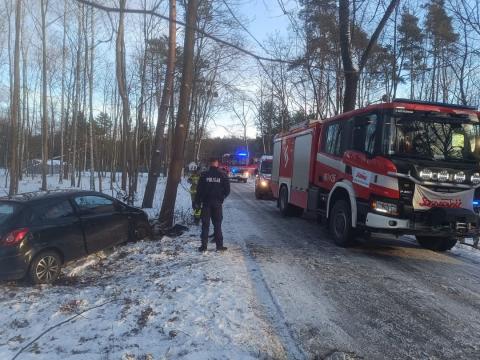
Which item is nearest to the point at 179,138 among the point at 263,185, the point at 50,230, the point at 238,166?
the point at 50,230

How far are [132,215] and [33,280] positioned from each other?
3317 mm

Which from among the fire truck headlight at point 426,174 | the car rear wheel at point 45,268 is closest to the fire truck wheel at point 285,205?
the fire truck headlight at point 426,174

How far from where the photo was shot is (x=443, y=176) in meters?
8.43

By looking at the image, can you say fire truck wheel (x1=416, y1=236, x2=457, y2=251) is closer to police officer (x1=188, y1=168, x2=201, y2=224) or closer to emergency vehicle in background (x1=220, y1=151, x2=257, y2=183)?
police officer (x1=188, y1=168, x2=201, y2=224)

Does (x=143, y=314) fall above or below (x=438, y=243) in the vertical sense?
below

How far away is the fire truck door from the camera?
1263 centimetres

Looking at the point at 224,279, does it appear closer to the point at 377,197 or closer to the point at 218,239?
the point at 218,239

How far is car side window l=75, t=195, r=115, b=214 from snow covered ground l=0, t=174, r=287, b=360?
3.59ft

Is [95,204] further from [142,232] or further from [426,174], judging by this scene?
[426,174]

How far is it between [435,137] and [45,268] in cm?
739

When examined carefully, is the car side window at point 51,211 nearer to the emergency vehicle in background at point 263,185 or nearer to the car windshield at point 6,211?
the car windshield at point 6,211

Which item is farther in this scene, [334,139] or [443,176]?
[334,139]

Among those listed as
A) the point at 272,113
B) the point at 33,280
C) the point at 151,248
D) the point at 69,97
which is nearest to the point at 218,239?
the point at 151,248

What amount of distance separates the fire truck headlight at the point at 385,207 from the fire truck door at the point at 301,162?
4117 millimetres
